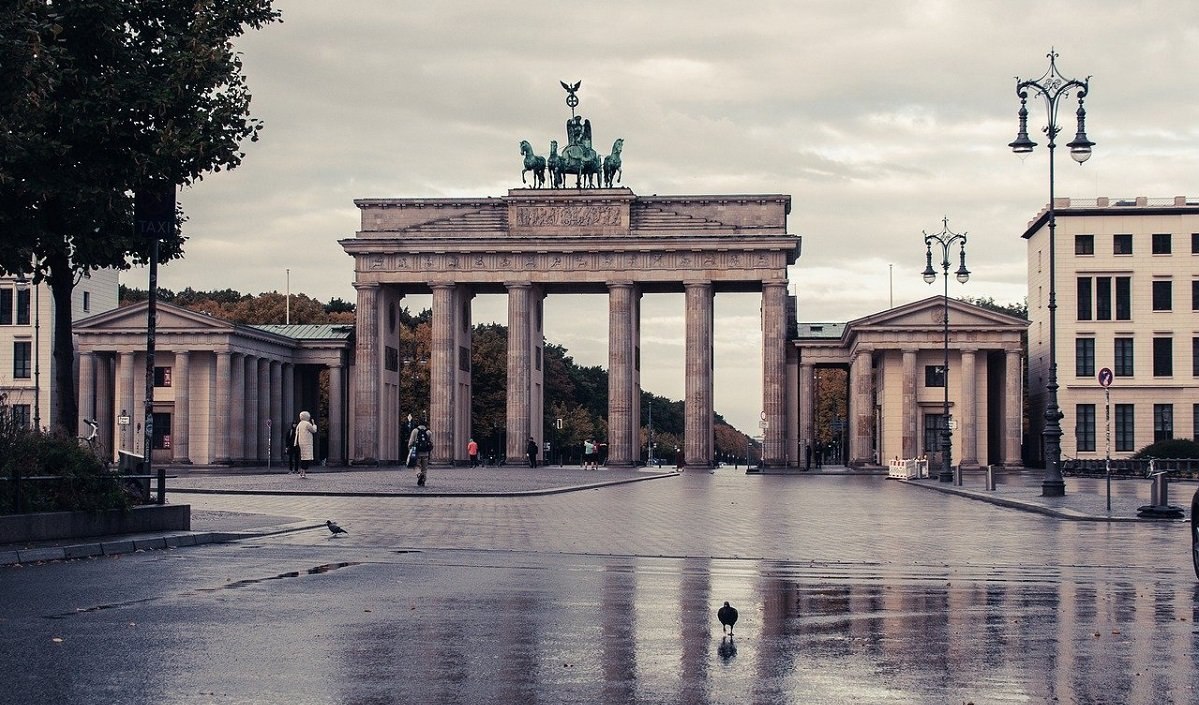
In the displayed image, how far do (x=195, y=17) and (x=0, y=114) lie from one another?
8514mm

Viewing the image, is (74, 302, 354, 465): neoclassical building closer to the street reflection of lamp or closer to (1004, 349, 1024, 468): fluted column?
the street reflection of lamp

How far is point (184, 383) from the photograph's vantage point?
324 feet

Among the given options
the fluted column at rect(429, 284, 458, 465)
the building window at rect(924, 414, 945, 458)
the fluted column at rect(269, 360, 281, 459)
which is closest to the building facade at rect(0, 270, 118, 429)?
the fluted column at rect(269, 360, 281, 459)

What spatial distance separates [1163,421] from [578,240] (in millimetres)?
39256

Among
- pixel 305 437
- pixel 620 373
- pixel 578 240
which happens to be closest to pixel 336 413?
pixel 620 373

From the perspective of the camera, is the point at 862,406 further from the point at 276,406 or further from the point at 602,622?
the point at 602,622

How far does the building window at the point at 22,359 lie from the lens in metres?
110

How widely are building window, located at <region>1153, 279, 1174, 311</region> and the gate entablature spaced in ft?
75.3

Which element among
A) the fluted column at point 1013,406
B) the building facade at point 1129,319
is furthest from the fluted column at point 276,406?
the building facade at point 1129,319

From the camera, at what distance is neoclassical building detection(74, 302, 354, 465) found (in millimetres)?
98188

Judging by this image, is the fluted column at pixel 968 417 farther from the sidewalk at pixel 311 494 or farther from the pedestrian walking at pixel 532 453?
the sidewalk at pixel 311 494

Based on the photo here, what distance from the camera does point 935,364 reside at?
100688mm

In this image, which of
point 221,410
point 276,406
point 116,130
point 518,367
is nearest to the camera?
point 116,130

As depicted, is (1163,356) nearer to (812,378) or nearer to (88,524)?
(812,378)
